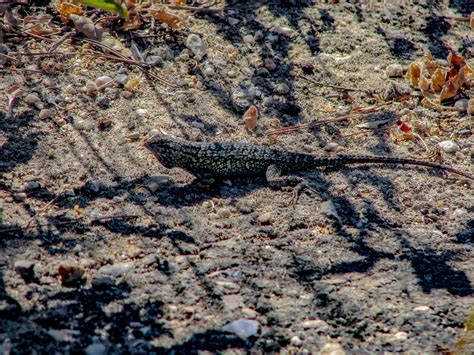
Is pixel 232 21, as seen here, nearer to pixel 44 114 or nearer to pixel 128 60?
pixel 128 60

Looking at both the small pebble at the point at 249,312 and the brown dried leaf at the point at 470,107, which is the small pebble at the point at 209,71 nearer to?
the brown dried leaf at the point at 470,107

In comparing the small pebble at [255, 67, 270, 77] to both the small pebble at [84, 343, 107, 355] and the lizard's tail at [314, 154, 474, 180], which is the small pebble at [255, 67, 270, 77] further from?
the small pebble at [84, 343, 107, 355]

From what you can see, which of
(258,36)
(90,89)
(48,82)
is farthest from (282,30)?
(48,82)

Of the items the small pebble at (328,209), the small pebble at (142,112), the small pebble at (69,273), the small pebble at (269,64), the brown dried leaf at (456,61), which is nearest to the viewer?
the small pebble at (69,273)

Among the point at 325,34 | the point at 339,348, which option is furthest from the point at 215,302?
the point at 325,34

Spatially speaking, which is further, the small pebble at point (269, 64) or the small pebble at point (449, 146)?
the small pebble at point (269, 64)

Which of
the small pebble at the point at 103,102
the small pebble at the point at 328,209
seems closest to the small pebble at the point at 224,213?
the small pebble at the point at 328,209

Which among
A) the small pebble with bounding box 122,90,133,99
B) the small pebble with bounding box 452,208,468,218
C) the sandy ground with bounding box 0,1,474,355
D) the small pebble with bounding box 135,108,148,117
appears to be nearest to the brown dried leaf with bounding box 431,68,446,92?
the sandy ground with bounding box 0,1,474,355
